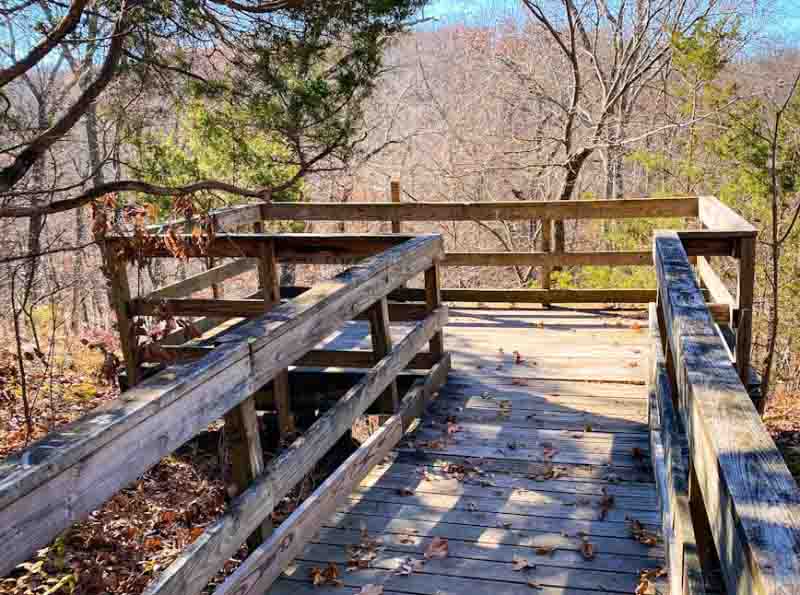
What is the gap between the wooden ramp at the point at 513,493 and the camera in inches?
125

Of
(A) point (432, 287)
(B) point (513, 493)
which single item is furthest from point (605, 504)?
(A) point (432, 287)

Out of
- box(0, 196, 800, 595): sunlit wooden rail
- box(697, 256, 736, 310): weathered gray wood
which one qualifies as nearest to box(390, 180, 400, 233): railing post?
box(0, 196, 800, 595): sunlit wooden rail

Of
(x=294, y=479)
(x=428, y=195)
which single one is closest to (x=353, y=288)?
(x=294, y=479)

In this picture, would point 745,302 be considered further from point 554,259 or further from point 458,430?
point 554,259

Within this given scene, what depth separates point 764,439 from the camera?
1579mm

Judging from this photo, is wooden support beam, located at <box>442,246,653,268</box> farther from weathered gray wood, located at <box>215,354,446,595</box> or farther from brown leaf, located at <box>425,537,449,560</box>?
brown leaf, located at <box>425,537,449,560</box>

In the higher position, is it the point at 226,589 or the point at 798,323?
the point at 226,589

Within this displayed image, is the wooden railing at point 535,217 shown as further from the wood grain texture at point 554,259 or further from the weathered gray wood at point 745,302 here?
the weathered gray wood at point 745,302

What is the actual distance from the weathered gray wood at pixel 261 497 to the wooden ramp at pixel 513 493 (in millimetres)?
493

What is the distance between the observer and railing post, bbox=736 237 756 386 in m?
4.55

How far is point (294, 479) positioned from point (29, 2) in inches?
174

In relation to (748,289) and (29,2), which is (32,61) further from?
(748,289)

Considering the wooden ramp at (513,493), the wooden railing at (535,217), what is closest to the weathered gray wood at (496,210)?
the wooden railing at (535,217)

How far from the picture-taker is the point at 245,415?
2.77 m
